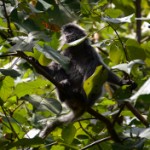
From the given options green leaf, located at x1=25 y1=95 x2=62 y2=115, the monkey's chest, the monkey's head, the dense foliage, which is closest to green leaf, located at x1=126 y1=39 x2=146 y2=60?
the dense foliage

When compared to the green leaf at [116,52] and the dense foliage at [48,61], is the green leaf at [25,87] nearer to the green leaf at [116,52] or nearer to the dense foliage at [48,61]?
the dense foliage at [48,61]

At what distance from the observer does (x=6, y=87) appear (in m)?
2.19

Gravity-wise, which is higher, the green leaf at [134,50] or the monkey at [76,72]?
the green leaf at [134,50]

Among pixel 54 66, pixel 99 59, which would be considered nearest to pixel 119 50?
pixel 99 59

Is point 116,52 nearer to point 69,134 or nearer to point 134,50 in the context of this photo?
point 134,50

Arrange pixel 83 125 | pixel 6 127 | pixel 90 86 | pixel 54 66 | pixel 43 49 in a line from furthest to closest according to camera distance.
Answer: pixel 54 66, pixel 83 125, pixel 6 127, pixel 90 86, pixel 43 49

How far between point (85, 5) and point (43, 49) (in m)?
0.63

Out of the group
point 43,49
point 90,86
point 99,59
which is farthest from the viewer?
point 99,59

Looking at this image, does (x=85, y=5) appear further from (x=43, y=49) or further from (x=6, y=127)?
(x=6, y=127)

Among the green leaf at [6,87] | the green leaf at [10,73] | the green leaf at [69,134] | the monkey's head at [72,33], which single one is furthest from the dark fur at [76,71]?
the green leaf at [10,73]

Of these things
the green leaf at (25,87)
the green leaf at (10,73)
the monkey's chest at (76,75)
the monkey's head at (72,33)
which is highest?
the green leaf at (10,73)

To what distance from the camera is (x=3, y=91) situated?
220cm

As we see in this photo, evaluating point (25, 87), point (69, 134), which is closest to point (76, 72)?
point (69, 134)

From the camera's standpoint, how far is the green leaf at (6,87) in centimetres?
218
